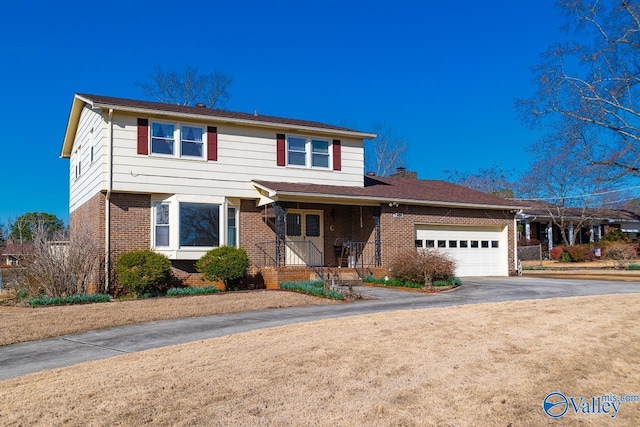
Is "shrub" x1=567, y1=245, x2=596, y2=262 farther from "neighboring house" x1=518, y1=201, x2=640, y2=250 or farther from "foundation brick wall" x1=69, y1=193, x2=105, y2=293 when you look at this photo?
"foundation brick wall" x1=69, y1=193, x2=105, y2=293

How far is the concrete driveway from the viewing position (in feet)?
28.3

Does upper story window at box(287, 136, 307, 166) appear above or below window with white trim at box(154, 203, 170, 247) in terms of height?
above

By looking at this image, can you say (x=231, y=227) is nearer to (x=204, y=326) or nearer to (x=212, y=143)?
(x=212, y=143)

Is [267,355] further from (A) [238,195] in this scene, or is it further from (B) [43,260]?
(A) [238,195]

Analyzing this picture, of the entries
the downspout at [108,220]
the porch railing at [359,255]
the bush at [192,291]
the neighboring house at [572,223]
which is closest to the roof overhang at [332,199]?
the porch railing at [359,255]

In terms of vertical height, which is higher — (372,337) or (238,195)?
(238,195)

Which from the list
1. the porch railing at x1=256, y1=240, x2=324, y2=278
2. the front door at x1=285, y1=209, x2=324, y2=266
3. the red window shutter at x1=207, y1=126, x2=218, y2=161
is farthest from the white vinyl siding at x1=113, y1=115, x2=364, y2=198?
the porch railing at x1=256, y1=240, x2=324, y2=278

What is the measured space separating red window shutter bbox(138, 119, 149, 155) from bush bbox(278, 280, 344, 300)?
19.4 feet

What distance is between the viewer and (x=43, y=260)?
1543cm

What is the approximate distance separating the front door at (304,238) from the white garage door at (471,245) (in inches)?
143

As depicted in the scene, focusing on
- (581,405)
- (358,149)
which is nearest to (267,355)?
(581,405)

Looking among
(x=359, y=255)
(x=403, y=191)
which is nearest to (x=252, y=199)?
(x=359, y=255)

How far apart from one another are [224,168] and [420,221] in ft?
24.0

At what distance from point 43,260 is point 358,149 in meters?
11.3
